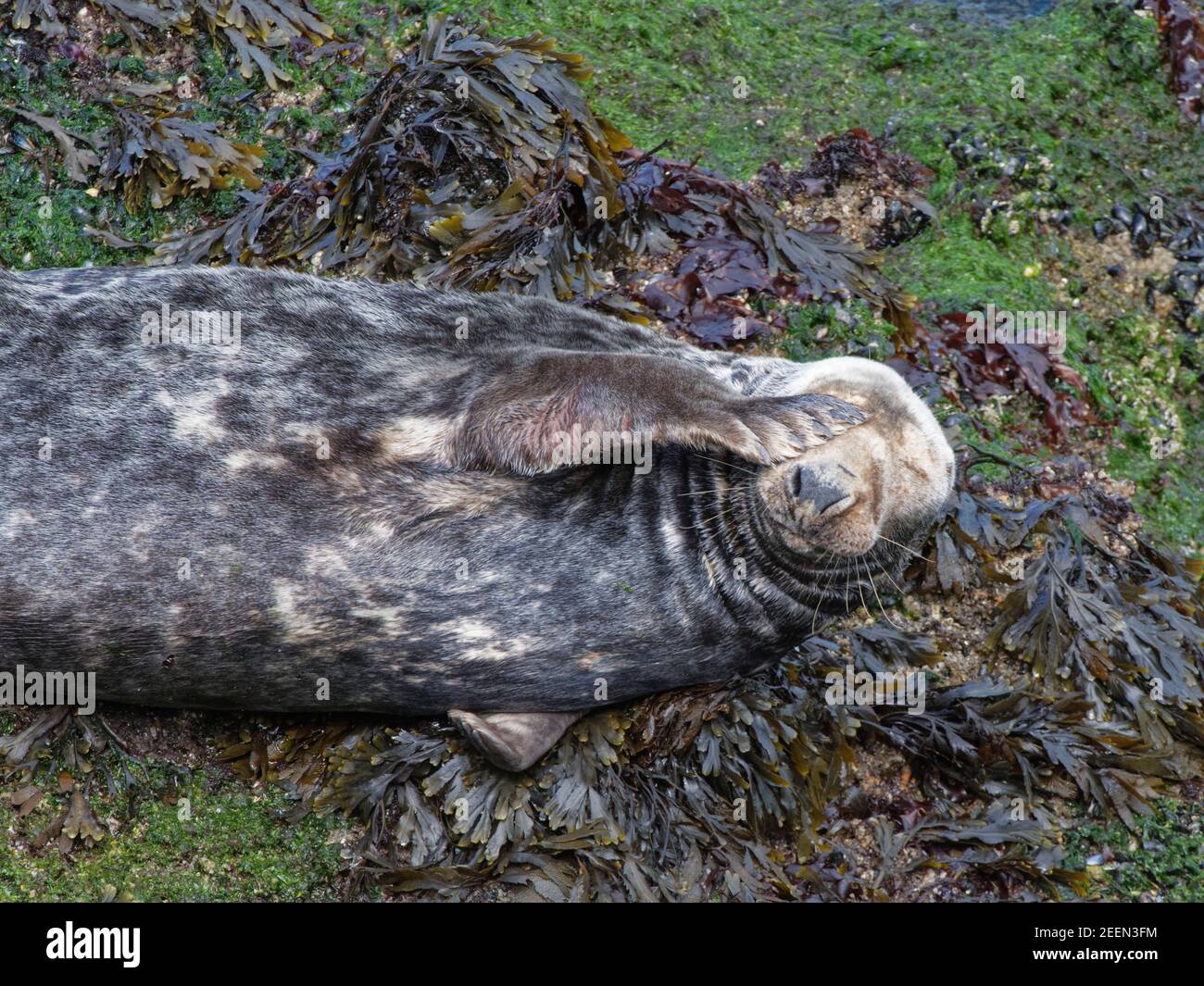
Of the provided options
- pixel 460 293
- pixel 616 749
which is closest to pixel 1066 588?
pixel 616 749

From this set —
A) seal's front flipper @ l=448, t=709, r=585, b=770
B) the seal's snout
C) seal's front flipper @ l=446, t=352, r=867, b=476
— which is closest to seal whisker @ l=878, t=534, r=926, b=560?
the seal's snout

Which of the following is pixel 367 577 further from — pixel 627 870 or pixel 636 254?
pixel 636 254

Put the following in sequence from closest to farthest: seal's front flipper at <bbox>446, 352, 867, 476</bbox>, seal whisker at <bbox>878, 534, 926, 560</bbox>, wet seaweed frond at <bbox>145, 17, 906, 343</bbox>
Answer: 1. seal's front flipper at <bbox>446, 352, 867, 476</bbox>
2. seal whisker at <bbox>878, 534, 926, 560</bbox>
3. wet seaweed frond at <bbox>145, 17, 906, 343</bbox>

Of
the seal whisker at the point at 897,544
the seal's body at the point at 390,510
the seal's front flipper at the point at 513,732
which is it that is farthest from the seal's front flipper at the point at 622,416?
the seal's front flipper at the point at 513,732

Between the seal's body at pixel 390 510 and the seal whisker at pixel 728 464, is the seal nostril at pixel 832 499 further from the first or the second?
the seal whisker at pixel 728 464

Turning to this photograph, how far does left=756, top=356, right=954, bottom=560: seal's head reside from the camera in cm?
373

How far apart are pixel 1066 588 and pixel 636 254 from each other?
2.40 meters

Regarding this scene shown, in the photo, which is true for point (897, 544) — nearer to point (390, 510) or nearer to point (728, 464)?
point (728, 464)

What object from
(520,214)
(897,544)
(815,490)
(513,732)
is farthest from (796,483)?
(520,214)

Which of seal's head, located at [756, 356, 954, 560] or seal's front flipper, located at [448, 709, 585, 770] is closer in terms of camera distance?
seal's head, located at [756, 356, 954, 560]

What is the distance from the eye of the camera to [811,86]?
6.23m

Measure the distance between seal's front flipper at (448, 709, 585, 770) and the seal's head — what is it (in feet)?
3.56

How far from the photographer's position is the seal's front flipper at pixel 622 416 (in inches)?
144

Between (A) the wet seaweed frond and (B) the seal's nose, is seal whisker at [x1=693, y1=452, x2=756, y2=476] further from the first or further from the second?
(A) the wet seaweed frond
